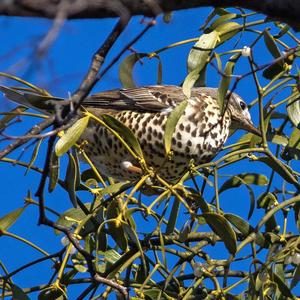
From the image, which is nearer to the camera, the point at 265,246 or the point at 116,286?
the point at 116,286

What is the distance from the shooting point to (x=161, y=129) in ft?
10.7

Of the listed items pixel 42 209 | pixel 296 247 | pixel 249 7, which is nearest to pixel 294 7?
pixel 249 7

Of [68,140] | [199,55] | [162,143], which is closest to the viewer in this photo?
[68,140]

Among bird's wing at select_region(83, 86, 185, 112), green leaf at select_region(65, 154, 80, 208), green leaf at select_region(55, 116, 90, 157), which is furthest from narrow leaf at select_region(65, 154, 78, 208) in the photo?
bird's wing at select_region(83, 86, 185, 112)

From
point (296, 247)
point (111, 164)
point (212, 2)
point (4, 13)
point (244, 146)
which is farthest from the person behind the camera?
point (111, 164)

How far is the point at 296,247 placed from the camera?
7.65 ft

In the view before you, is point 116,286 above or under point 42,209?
under

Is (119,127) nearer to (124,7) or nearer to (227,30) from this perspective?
(227,30)

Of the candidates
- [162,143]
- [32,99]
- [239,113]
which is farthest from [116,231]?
[239,113]

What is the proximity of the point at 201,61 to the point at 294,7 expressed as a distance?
39.8 inches

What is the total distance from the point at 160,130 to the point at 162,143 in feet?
0.26

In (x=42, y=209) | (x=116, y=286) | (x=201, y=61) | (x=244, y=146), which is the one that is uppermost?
(x=201, y=61)

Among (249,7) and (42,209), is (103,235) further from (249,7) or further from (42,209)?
(249,7)

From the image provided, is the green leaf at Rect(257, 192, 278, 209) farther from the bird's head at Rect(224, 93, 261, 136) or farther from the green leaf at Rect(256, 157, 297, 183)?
the bird's head at Rect(224, 93, 261, 136)
